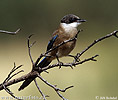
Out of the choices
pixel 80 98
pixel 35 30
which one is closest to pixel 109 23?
pixel 35 30

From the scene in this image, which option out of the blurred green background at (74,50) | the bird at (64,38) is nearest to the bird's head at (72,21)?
the bird at (64,38)

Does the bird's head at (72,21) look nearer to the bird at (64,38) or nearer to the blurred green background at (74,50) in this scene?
the bird at (64,38)

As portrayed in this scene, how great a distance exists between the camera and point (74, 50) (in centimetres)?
682

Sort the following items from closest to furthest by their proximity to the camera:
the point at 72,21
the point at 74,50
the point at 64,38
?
the point at 64,38 → the point at 72,21 → the point at 74,50

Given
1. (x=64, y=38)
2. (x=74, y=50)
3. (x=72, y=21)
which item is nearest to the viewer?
(x=64, y=38)

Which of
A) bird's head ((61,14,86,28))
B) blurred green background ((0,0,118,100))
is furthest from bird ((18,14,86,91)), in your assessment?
blurred green background ((0,0,118,100))

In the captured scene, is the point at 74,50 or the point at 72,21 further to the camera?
the point at 74,50

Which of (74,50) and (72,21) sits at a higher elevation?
(72,21)

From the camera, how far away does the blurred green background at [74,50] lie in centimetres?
569

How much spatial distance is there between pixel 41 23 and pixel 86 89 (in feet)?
7.98

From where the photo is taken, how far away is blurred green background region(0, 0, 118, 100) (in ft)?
18.7

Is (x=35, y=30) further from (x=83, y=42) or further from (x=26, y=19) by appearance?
(x=83, y=42)

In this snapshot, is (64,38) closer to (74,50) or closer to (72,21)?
(72,21)

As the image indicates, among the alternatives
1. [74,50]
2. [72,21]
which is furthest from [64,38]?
[74,50]
